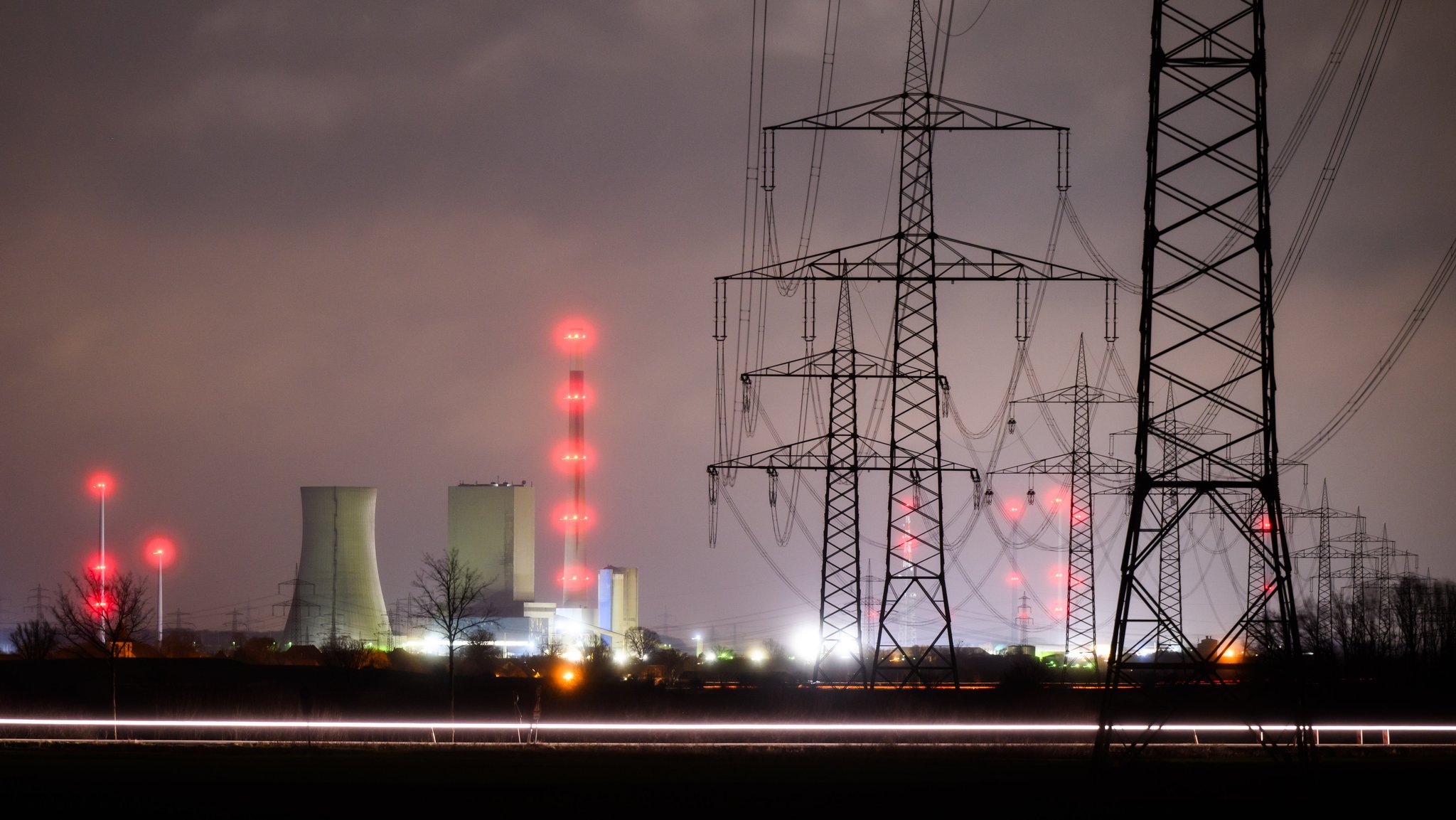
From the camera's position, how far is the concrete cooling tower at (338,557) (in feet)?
316

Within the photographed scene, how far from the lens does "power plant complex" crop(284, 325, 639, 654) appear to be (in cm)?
9700

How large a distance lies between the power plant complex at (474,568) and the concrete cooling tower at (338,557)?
0.22 ft

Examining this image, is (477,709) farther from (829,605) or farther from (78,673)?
(78,673)

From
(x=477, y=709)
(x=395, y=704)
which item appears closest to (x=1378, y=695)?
(x=477, y=709)

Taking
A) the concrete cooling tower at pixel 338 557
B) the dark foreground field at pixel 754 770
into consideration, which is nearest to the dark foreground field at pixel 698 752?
the dark foreground field at pixel 754 770

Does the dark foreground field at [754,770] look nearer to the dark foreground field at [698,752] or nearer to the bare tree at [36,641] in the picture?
the dark foreground field at [698,752]

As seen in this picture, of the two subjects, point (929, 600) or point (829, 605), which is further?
point (829, 605)

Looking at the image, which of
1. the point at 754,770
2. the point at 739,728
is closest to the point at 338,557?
the point at 739,728

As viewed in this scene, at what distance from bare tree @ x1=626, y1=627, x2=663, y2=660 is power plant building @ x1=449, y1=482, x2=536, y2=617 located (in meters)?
12.7

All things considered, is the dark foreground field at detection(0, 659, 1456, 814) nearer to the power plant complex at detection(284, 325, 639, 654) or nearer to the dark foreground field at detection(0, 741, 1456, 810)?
the dark foreground field at detection(0, 741, 1456, 810)

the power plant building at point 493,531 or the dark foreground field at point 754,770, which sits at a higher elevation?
the power plant building at point 493,531

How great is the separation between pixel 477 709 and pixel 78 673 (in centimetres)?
2021

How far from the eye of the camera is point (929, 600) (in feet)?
105

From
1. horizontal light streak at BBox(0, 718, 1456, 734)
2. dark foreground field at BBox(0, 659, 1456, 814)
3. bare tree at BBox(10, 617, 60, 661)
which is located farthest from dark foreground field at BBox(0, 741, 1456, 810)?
bare tree at BBox(10, 617, 60, 661)
